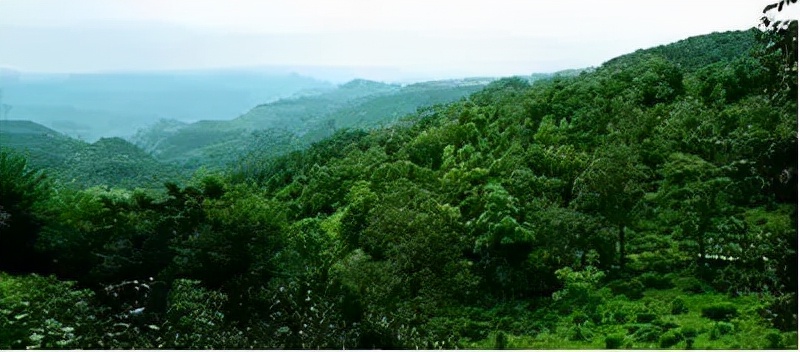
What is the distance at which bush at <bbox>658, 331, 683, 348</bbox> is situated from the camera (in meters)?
4.09

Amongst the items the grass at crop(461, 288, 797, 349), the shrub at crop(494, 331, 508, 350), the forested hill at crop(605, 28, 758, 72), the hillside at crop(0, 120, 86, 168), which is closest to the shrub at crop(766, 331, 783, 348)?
the grass at crop(461, 288, 797, 349)

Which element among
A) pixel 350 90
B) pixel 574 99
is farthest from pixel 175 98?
pixel 574 99

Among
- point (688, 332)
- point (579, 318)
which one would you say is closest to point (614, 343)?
point (579, 318)

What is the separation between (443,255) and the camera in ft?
16.1

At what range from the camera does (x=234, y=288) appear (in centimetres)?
473

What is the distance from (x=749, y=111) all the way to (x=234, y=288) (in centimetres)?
452

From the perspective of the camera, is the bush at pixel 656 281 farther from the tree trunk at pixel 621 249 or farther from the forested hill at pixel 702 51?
the forested hill at pixel 702 51

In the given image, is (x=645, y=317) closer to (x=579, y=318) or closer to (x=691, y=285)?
(x=579, y=318)

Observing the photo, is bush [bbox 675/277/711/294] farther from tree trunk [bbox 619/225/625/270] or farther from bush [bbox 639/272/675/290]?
tree trunk [bbox 619/225/625/270]

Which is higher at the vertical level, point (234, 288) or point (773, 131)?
point (773, 131)

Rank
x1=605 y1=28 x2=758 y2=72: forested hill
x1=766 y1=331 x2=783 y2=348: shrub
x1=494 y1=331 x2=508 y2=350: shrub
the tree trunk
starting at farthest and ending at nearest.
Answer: x1=605 y1=28 x2=758 y2=72: forested hill → the tree trunk → x1=494 y1=331 x2=508 y2=350: shrub → x1=766 y1=331 x2=783 y2=348: shrub

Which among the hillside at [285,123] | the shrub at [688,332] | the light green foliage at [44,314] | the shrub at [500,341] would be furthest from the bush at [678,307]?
the hillside at [285,123]

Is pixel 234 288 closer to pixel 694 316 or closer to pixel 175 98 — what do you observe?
pixel 694 316

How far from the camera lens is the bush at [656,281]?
4.73 meters
